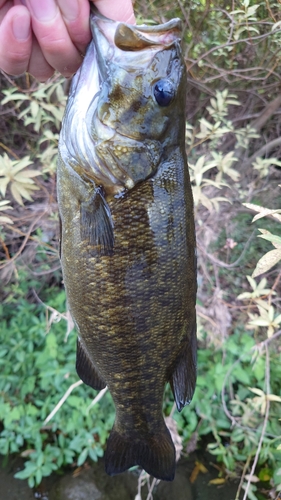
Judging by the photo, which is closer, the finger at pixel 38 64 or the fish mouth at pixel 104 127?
the fish mouth at pixel 104 127

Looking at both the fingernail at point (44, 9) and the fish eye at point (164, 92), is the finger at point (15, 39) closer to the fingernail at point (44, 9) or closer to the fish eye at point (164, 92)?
the fingernail at point (44, 9)

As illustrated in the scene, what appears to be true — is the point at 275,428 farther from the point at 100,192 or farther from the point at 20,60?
the point at 20,60

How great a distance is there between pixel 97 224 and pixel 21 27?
512 mm

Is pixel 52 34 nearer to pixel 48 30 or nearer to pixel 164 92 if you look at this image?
pixel 48 30

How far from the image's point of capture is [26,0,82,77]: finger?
2.77ft

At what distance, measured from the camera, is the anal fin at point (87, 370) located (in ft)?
3.96

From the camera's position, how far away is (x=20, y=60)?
3.14 feet

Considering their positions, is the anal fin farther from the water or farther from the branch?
the branch

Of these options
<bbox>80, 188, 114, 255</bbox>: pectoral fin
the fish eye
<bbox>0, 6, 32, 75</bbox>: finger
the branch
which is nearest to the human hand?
<bbox>0, 6, 32, 75</bbox>: finger

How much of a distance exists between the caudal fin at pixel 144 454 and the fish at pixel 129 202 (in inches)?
11.7

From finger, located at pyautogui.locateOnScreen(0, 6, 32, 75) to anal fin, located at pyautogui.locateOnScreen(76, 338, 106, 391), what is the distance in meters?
0.88

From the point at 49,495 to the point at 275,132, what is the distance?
10.4 ft

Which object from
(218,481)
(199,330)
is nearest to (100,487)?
(218,481)

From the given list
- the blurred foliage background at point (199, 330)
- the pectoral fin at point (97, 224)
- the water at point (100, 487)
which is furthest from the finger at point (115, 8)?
the water at point (100, 487)
